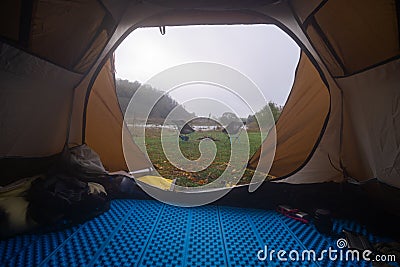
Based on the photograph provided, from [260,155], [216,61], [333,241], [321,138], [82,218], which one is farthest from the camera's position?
[216,61]

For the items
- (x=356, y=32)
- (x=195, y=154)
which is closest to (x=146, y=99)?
(x=195, y=154)

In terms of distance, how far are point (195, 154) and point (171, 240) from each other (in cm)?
167

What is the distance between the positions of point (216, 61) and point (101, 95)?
1.01 meters

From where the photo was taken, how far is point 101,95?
1713mm

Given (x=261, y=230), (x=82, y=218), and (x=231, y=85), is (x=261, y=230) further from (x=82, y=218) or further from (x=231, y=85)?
(x=231, y=85)

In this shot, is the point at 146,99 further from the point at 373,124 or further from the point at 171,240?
the point at 373,124

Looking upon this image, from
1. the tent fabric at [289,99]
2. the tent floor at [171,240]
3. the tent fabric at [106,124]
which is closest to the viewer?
the tent floor at [171,240]

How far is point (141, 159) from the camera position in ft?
5.98

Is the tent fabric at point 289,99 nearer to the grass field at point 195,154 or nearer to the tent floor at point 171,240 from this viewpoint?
the grass field at point 195,154

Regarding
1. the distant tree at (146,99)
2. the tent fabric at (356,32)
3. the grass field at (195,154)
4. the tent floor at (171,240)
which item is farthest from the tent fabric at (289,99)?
the tent floor at (171,240)

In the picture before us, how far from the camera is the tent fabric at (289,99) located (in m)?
1.03

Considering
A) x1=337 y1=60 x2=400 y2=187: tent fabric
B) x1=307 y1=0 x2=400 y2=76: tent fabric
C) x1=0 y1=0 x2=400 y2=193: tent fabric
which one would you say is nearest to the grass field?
x1=0 y1=0 x2=400 y2=193: tent fabric

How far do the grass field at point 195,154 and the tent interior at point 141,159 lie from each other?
0.24 meters

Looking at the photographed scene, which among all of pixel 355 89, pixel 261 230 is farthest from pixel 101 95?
pixel 355 89
